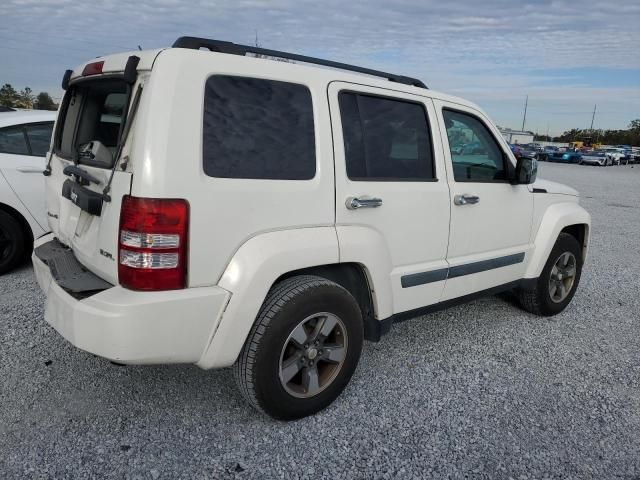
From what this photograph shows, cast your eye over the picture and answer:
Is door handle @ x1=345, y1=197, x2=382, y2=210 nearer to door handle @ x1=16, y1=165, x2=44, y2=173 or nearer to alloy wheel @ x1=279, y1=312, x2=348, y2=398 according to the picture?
alloy wheel @ x1=279, y1=312, x2=348, y2=398

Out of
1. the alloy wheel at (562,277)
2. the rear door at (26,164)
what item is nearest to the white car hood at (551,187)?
the alloy wheel at (562,277)

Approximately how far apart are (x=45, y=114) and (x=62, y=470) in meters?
4.16

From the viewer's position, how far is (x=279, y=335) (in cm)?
259

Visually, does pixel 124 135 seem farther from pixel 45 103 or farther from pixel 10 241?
pixel 45 103

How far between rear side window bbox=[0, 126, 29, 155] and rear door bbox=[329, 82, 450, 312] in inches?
144

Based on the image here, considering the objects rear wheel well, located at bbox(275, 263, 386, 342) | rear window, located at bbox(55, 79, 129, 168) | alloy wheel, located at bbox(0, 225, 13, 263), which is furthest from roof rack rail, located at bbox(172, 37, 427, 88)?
alloy wheel, located at bbox(0, 225, 13, 263)

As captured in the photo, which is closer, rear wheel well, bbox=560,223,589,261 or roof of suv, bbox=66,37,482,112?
roof of suv, bbox=66,37,482,112

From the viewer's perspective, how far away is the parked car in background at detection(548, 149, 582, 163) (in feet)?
137

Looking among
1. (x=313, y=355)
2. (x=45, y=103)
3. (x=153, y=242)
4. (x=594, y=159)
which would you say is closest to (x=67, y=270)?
(x=153, y=242)

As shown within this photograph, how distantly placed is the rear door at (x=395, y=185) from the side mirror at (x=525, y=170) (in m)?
0.79

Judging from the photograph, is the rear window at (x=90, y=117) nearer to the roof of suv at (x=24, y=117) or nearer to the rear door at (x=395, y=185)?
the rear door at (x=395, y=185)

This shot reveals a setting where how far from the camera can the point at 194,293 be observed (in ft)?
7.73

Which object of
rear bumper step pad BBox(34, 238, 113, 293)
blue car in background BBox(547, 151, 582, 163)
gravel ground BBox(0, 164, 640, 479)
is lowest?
blue car in background BBox(547, 151, 582, 163)

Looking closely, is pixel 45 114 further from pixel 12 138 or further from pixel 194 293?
pixel 194 293
